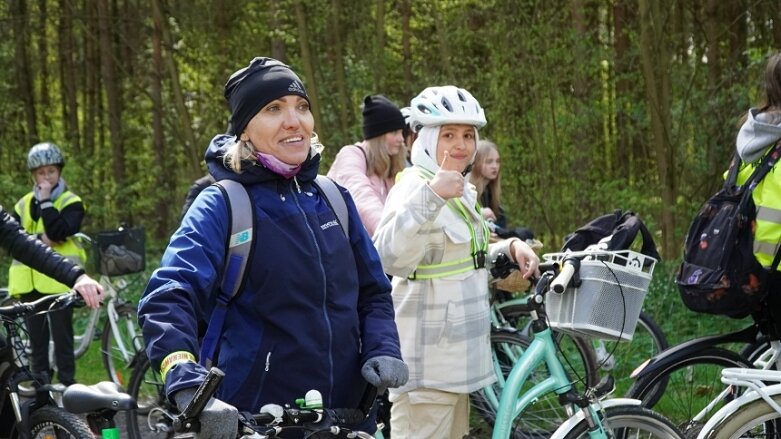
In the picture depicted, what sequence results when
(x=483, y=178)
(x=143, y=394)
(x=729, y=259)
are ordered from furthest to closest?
1. (x=483, y=178)
2. (x=143, y=394)
3. (x=729, y=259)

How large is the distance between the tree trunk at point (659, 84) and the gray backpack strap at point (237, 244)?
9.24m

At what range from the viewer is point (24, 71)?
973 inches

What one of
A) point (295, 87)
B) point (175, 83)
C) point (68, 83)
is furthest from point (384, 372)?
point (68, 83)

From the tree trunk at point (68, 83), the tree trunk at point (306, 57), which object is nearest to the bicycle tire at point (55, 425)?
the tree trunk at point (306, 57)

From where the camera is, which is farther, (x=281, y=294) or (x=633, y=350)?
(x=633, y=350)

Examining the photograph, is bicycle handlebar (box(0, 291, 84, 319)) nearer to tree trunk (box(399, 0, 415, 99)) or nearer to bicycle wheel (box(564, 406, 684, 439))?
bicycle wheel (box(564, 406, 684, 439))

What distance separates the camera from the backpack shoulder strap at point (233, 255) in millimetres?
3432

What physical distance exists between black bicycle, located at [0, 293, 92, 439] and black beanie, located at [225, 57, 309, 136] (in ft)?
7.74

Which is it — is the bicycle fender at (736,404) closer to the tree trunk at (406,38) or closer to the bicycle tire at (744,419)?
the bicycle tire at (744,419)

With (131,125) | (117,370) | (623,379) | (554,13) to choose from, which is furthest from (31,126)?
(623,379)

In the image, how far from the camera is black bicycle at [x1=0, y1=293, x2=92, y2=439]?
552 cm

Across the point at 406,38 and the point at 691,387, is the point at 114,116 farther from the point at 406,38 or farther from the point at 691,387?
the point at 691,387

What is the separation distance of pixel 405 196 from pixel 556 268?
70 centimetres

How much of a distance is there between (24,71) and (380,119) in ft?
62.4
